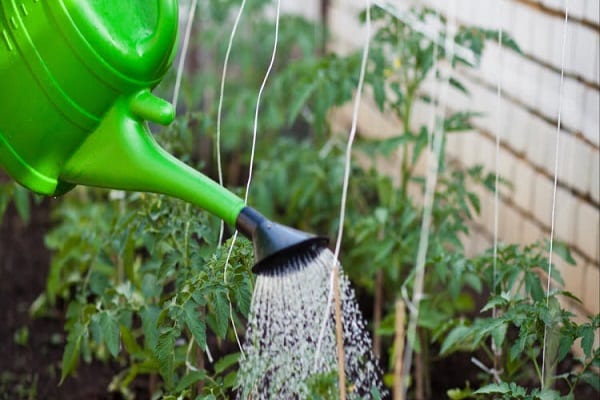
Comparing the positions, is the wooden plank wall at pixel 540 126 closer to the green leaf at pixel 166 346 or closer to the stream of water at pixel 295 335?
the stream of water at pixel 295 335

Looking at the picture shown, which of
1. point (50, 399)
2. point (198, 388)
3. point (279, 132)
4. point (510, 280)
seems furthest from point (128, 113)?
point (279, 132)

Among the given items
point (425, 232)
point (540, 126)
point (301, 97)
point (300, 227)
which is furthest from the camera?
point (300, 227)

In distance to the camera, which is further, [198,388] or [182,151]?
[182,151]

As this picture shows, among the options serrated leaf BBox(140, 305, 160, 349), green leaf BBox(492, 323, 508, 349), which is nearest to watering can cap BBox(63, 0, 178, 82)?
serrated leaf BBox(140, 305, 160, 349)

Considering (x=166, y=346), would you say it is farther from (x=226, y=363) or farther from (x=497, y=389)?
(x=497, y=389)

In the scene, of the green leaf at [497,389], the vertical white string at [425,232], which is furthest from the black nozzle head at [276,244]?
the vertical white string at [425,232]

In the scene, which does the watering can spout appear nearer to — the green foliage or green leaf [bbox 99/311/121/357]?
the green foliage

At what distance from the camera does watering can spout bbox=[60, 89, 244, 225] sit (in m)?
1.96

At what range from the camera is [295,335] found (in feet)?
6.45

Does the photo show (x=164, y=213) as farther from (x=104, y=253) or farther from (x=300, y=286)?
(x=300, y=286)

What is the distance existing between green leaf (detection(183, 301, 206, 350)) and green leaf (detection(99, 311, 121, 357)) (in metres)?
0.32

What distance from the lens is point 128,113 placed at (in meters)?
2.04

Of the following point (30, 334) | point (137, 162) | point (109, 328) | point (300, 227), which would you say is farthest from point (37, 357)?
point (137, 162)

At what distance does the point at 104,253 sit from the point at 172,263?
412mm
